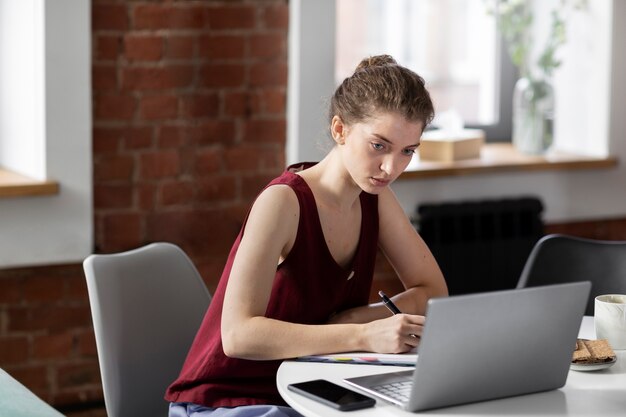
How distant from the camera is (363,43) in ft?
15.2

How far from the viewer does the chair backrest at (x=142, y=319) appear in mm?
2254

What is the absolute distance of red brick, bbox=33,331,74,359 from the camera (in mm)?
3189

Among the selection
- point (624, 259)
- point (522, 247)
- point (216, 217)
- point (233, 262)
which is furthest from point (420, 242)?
point (522, 247)

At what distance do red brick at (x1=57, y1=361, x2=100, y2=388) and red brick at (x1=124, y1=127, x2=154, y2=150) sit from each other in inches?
27.2

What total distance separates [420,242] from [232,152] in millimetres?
1201

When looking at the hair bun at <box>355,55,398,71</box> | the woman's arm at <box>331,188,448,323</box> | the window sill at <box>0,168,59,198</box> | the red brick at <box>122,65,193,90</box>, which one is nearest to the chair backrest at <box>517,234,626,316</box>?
the woman's arm at <box>331,188,448,323</box>

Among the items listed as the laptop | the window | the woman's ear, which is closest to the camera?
the laptop

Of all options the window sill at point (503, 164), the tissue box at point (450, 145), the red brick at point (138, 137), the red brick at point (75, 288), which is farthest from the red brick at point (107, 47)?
the tissue box at point (450, 145)

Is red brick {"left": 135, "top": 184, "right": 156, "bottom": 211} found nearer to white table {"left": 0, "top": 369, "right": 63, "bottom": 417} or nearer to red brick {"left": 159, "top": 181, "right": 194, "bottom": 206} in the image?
red brick {"left": 159, "top": 181, "right": 194, "bottom": 206}

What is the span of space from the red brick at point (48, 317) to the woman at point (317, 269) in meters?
1.19

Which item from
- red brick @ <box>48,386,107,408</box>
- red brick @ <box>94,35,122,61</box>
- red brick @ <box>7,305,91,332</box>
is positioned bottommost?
red brick @ <box>48,386,107,408</box>

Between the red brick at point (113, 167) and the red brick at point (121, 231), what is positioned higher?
the red brick at point (113, 167)

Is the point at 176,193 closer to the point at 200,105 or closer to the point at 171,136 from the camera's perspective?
the point at 171,136

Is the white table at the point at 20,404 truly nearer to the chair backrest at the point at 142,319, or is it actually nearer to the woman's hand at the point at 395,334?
the chair backrest at the point at 142,319
